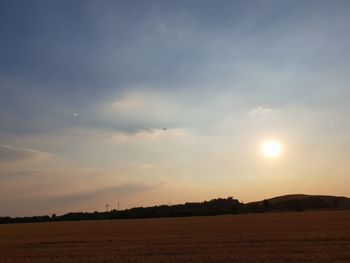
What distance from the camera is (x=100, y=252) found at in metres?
33.0

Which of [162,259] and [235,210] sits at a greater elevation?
[235,210]

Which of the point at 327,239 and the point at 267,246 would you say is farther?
the point at 327,239

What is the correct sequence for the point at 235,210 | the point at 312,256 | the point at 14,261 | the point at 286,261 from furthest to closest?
the point at 235,210 < the point at 14,261 < the point at 312,256 < the point at 286,261

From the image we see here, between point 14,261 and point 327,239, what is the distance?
20.8m

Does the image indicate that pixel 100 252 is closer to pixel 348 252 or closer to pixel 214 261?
pixel 214 261

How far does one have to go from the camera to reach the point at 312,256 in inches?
1030

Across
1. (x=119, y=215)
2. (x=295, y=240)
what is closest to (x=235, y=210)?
(x=119, y=215)

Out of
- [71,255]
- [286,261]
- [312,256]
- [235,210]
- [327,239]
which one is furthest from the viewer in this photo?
[235,210]

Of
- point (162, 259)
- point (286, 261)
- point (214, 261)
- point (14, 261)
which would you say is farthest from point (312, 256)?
point (14, 261)

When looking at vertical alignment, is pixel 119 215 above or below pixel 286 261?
above

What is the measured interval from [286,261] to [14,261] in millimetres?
15349

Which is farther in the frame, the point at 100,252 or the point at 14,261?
the point at 100,252

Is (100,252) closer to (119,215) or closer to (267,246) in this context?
(267,246)

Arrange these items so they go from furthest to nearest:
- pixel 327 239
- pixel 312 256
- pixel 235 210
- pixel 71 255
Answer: pixel 235 210, pixel 327 239, pixel 71 255, pixel 312 256
